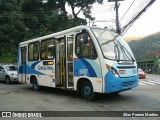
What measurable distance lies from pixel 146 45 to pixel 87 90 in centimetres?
7411

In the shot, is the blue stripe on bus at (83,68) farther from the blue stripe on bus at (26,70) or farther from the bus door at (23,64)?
the bus door at (23,64)

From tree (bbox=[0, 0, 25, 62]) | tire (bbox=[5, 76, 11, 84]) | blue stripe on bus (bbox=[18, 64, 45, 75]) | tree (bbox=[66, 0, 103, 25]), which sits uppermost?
tree (bbox=[66, 0, 103, 25])

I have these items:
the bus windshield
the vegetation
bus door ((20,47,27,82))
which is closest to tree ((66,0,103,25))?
the vegetation

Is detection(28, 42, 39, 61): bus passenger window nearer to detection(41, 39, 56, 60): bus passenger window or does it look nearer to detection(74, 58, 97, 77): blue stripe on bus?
detection(41, 39, 56, 60): bus passenger window

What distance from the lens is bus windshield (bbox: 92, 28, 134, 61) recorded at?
33.4ft

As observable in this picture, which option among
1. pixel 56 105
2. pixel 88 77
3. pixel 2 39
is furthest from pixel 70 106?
pixel 2 39

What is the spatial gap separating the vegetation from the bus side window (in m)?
23.4

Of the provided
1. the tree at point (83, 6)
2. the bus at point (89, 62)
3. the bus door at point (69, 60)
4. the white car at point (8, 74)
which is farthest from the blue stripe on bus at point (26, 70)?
the tree at point (83, 6)

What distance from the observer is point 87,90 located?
10734 mm

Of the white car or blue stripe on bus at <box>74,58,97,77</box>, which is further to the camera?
the white car

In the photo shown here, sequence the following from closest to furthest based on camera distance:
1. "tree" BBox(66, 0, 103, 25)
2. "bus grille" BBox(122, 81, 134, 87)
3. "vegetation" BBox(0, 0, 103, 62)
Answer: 1. "bus grille" BBox(122, 81, 134, 87)
2. "vegetation" BBox(0, 0, 103, 62)
3. "tree" BBox(66, 0, 103, 25)

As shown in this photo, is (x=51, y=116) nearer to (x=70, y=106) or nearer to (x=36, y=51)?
(x=70, y=106)

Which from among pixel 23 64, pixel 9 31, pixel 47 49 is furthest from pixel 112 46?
pixel 9 31

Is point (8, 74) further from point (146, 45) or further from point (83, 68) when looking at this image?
point (146, 45)
